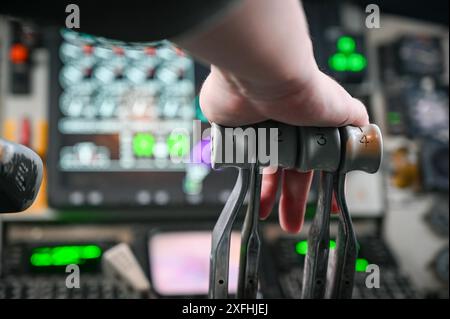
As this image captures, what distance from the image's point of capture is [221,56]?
14.3 inches

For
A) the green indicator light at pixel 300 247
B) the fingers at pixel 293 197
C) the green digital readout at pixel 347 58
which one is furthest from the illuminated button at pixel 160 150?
the fingers at pixel 293 197

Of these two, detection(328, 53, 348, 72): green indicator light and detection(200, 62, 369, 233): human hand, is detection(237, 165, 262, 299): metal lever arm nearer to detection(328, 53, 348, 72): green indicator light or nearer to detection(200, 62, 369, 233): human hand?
detection(200, 62, 369, 233): human hand

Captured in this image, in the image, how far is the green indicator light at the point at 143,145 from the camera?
1.49m

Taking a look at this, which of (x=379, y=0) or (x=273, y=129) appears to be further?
(x=379, y=0)

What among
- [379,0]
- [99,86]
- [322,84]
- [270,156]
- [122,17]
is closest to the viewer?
[122,17]

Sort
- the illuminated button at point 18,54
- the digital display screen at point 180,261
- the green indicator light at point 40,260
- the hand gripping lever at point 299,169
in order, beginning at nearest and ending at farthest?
the hand gripping lever at point 299,169
the digital display screen at point 180,261
the green indicator light at point 40,260
the illuminated button at point 18,54

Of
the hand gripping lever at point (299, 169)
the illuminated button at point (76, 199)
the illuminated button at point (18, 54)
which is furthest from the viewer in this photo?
the illuminated button at point (18, 54)

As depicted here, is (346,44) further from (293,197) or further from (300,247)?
(293,197)

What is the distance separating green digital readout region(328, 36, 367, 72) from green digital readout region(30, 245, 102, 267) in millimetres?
891

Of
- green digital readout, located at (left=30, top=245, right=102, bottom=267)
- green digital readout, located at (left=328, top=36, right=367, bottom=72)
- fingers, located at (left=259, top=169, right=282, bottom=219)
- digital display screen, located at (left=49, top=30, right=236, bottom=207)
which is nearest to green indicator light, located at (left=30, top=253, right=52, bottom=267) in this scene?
green digital readout, located at (left=30, top=245, right=102, bottom=267)

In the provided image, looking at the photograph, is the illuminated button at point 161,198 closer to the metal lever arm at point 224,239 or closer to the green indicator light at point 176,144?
the green indicator light at point 176,144
